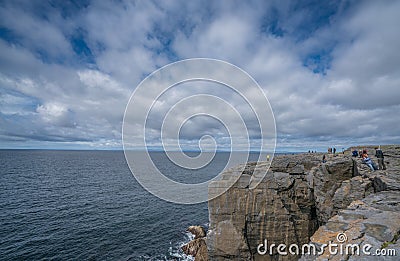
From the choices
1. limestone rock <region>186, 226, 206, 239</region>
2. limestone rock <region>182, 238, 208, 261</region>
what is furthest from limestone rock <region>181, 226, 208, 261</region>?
limestone rock <region>186, 226, 206, 239</region>

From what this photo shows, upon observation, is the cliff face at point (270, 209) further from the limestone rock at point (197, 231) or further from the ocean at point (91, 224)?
the limestone rock at point (197, 231)

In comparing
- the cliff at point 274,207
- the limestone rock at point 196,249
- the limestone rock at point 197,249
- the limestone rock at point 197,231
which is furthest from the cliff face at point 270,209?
the limestone rock at point 197,231

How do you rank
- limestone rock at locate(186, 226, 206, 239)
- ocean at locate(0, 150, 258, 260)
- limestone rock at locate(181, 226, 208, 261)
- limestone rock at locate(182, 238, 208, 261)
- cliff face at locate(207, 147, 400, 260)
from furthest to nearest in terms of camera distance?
limestone rock at locate(186, 226, 206, 239) < ocean at locate(0, 150, 258, 260) < limestone rock at locate(182, 238, 208, 261) < limestone rock at locate(181, 226, 208, 261) < cliff face at locate(207, 147, 400, 260)

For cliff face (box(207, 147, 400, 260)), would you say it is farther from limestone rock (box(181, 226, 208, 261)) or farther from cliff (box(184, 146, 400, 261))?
limestone rock (box(181, 226, 208, 261))

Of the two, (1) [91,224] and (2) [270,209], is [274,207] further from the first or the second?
(1) [91,224]

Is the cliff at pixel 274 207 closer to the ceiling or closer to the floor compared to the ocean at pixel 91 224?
closer to the ceiling

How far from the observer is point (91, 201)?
51031mm

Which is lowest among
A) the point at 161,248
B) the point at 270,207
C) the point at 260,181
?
the point at 161,248

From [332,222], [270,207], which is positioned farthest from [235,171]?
[332,222]

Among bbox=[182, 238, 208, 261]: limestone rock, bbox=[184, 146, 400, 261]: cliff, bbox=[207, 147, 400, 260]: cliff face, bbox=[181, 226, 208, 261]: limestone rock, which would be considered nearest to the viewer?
bbox=[184, 146, 400, 261]: cliff

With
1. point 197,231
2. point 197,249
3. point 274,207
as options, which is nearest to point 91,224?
point 197,231

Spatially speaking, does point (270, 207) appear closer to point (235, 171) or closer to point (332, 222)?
point (235, 171)

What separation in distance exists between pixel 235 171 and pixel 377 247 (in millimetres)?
18391

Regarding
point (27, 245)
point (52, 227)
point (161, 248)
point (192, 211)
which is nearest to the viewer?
point (27, 245)
